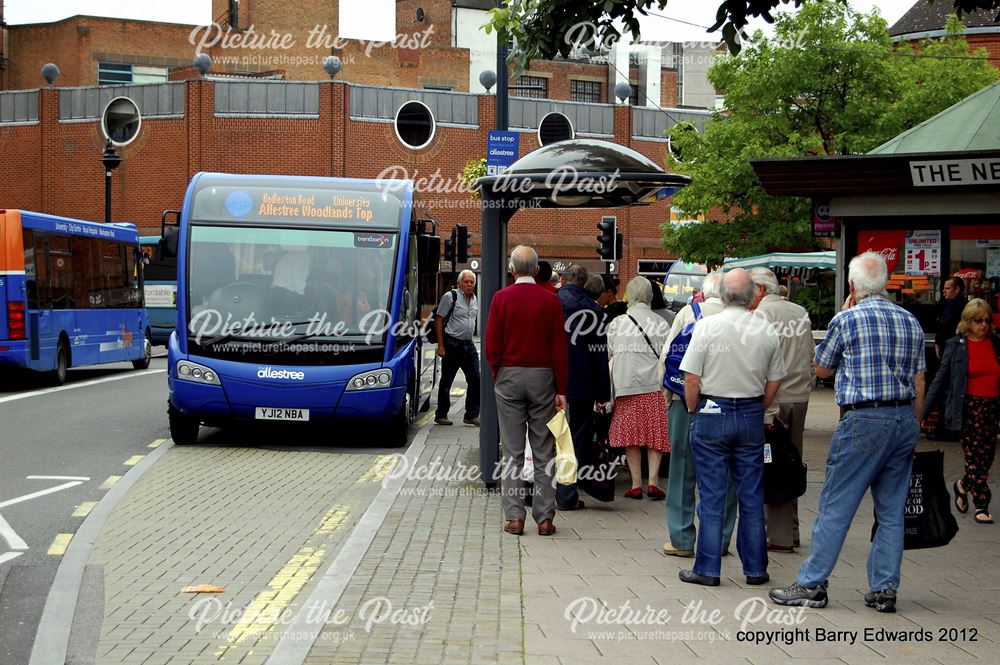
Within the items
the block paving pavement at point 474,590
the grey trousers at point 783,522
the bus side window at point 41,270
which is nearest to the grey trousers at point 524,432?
the block paving pavement at point 474,590

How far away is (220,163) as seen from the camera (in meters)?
47.7

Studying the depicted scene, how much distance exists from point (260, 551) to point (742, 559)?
123 inches

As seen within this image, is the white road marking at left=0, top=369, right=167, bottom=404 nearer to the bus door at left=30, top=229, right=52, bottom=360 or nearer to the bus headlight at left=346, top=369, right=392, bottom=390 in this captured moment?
the bus door at left=30, top=229, right=52, bottom=360

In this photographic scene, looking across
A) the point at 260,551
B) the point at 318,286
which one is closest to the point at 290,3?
the point at 318,286

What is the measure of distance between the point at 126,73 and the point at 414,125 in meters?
19.6

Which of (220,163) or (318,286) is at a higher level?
(220,163)

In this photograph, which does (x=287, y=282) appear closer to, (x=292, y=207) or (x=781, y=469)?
(x=292, y=207)

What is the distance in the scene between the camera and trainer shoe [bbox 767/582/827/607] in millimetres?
6613

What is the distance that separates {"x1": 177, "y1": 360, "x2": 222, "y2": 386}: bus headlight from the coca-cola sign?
7.52 metres

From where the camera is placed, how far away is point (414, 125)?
4912 centimetres

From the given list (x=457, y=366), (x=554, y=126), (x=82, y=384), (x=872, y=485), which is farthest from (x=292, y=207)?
(x=554, y=126)

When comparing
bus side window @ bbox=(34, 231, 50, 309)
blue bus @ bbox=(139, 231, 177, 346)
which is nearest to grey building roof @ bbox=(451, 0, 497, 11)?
blue bus @ bbox=(139, 231, 177, 346)

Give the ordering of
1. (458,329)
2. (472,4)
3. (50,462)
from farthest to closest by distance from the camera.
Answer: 1. (472,4)
2. (458,329)
3. (50,462)

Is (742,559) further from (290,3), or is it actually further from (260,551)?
(290,3)
